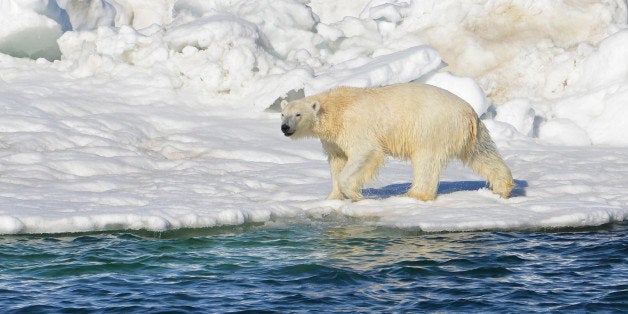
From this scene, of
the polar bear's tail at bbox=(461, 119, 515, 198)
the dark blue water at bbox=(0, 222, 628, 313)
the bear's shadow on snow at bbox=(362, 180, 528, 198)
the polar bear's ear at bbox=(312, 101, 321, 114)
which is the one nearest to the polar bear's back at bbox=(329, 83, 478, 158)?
the polar bear's tail at bbox=(461, 119, 515, 198)

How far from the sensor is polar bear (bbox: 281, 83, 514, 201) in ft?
37.1

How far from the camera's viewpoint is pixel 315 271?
8.52 m

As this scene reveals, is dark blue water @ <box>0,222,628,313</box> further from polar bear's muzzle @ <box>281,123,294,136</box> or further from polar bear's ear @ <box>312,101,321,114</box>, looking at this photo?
polar bear's ear @ <box>312,101,321,114</box>

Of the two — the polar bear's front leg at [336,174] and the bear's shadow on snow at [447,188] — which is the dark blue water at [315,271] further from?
the bear's shadow on snow at [447,188]

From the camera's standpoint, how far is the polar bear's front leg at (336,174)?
1164 centimetres

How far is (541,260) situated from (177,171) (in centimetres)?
657

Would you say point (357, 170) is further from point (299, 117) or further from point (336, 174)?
point (299, 117)

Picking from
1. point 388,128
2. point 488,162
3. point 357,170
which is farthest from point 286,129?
point 488,162

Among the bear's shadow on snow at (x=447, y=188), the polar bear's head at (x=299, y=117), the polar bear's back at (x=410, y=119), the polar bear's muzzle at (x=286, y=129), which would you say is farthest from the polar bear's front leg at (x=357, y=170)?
the bear's shadow on snow at (x=447, y=188)

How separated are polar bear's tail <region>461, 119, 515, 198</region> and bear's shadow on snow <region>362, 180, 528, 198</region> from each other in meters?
0.32

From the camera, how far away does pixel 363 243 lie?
9.72m

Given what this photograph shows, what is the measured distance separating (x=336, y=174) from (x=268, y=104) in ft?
18.6

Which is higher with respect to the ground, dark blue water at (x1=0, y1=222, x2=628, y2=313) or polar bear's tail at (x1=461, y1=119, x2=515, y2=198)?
polar bear's tail at (x1=461, y1=119, x2=515, y2=198)

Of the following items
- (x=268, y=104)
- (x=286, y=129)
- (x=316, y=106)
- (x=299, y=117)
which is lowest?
(x=286, y=129)
